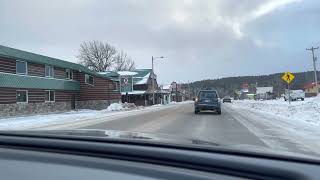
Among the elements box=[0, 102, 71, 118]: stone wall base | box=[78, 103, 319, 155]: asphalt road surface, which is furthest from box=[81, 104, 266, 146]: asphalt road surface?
box=[0, 102, 71, 118]: stone wall base

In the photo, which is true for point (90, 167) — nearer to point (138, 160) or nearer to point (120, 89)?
point (138, 160)

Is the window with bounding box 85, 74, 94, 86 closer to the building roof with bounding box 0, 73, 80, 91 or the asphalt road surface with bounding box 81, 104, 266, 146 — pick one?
the building roof with bounding box 0, 73, 80, 91

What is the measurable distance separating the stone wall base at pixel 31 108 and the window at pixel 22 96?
0.38m

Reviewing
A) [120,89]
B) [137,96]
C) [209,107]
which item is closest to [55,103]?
[209,107]

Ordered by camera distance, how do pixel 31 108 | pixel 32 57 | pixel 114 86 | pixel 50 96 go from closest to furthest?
pixel 31 108 → pixel 32 57 → pixel 50 96 → pixel 114 86

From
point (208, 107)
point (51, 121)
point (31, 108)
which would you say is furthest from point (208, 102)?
point (31, 108)

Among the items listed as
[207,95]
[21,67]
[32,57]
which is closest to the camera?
[207,95]

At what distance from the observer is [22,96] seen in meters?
46.1

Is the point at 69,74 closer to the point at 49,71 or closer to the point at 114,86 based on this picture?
the point at 49,71

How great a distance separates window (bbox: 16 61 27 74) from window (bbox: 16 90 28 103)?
5.60 feet

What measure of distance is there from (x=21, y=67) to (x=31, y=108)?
12.5 ft

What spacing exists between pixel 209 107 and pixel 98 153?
1423 inches

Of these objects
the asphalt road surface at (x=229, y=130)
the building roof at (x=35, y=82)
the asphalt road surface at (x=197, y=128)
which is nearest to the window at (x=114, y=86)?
the building roof at (x=35, y=82)

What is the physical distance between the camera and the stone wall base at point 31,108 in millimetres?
42438
